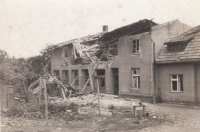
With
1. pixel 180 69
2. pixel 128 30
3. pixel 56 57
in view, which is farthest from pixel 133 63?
pixel 56 57

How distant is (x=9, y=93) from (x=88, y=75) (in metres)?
11.8

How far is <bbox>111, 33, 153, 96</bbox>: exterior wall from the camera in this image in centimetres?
1736

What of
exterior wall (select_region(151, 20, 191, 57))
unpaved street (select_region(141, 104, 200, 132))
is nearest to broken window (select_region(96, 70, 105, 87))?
exterior wall (select_region(151, 20, 191, 57))

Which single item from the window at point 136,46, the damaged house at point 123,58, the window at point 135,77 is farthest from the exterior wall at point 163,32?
the window at point 135,77

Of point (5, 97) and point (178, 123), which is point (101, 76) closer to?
point (5, 97)

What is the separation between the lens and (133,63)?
1834cm

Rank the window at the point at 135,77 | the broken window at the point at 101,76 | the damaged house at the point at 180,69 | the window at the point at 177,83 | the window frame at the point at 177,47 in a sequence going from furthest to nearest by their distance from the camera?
the broken window at the point at 101,76, the window at the point at 135,77, the window frame at the point at 177,47, the window at the point at 177,83, the damaged house at the point at 180,69

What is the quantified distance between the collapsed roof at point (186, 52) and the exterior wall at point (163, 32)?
1.91ft

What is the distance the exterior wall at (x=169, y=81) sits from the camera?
1526 centimetres

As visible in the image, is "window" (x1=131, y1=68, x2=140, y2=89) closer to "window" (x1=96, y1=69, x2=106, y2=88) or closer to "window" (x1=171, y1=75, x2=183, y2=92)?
"window" (x1=171, y1=75, x2=183, y2=92)

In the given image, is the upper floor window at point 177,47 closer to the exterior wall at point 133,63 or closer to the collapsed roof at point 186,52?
the collapsed roof at point 186,52

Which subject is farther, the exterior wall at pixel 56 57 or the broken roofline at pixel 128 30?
the exterior wall at pixel 56 57

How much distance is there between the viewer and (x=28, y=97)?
52.2 feet

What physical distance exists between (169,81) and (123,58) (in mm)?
4474
